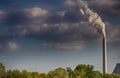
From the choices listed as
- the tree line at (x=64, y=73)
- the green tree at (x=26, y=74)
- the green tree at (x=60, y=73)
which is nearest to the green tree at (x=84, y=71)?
the tree line at (x=64, y=73)

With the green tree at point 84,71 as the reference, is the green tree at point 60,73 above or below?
below

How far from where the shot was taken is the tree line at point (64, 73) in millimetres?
63156

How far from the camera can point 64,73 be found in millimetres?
73438

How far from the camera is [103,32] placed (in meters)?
85.6

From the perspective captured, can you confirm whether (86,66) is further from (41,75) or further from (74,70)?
(41,75)

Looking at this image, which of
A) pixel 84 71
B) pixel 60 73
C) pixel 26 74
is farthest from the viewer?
pixel 84 71

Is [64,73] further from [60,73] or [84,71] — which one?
[84,71]

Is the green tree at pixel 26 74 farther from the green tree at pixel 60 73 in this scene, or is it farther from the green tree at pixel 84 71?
the green tree at pixel 84 71

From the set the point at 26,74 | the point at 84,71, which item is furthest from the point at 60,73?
the point at 84,71

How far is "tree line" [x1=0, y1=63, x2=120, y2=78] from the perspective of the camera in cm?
6316

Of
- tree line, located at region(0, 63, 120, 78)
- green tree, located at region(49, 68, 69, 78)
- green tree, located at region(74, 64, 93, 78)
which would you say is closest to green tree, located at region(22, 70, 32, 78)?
tree line, located at region(0, 63, 120, 78)

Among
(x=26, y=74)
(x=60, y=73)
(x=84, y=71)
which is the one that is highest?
(x=84, y=71)

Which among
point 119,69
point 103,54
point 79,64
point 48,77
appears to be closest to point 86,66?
point 79,64

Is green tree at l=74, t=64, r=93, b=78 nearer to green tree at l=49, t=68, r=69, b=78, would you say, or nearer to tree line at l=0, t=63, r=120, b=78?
tree line at l=0, t=63, r=120, b=78
